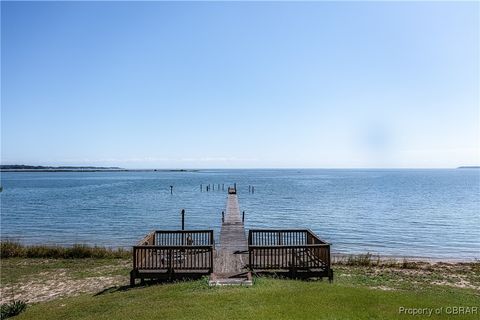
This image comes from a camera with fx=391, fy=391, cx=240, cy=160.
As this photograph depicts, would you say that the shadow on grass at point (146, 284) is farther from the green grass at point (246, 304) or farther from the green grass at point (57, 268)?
the green grass at point (57, 268)

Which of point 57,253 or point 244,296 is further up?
point 244,296

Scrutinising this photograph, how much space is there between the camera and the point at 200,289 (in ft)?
38.5

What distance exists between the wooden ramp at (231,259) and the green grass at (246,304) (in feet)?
2.49

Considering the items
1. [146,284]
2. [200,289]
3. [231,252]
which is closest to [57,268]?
[146,284]

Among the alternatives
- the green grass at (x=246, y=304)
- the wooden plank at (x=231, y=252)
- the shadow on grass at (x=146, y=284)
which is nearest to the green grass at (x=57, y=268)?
the shadow on grass at (x=146, y=284)

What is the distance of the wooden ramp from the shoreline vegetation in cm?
61

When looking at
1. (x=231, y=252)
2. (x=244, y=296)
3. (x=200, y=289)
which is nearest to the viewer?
(x=244, y=296)

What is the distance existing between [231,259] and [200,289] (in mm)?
4621

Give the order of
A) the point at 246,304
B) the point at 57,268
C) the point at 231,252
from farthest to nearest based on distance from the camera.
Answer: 1. the point at 57,268
2. the point at 231,252
3. the point at 246,304

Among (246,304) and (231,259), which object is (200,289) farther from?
(231,259)

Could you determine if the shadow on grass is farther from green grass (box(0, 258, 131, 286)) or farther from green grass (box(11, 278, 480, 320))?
green grass (box(0, 258, 131, 286))

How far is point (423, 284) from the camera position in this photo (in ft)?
52.7

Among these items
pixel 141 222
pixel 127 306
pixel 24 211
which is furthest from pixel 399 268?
pixel 24 211

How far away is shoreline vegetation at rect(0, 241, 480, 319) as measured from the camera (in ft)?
31.5
